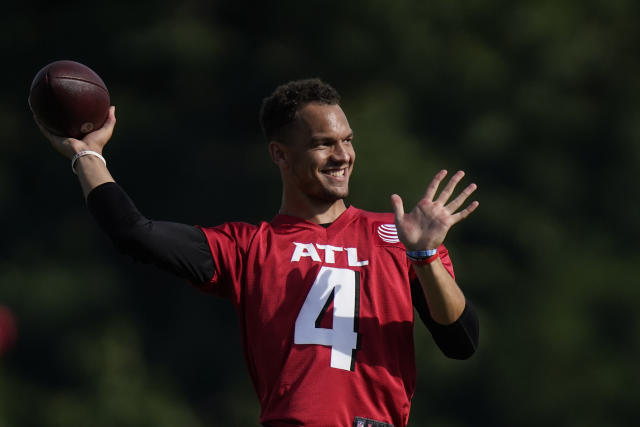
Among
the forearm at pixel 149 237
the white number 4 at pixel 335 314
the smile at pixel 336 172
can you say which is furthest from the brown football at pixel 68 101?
the white number 4 at pixel 335 314

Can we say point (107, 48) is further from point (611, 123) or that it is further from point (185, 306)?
point (611, 123)

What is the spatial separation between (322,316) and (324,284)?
117 millimetres

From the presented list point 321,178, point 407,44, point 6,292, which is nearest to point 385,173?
point 407,44

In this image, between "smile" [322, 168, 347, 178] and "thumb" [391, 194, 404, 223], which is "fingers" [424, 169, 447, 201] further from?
"smile" [322, 168, 347, 178]

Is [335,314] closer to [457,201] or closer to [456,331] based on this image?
[456,331]

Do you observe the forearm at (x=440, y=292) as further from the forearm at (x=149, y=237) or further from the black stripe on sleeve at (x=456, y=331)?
the forearm at (x=149, y=237)

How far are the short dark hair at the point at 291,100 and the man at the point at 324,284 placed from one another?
0.84ft

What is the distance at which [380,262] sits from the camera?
164 inches

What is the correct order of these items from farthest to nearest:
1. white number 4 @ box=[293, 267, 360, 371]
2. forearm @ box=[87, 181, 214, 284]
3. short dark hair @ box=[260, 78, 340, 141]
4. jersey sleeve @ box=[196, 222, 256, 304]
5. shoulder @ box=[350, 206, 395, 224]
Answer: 1. short dark hair @ box=[260, 78, 340, 141]
2. shoulder @ box=[350, 206, 395, 224]
3. jersey sleeve @ box=[196, 222, 256, 304]
4. white number 4 @ box=[293, 267, 360, 371]
5. forearm @ box=[87, 181, 214, 284]

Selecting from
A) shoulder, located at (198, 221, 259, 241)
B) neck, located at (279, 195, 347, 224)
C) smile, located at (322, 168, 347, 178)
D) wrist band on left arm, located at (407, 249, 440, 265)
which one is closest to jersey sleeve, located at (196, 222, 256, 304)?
shoulder, located at (198, 221, 259, 241)

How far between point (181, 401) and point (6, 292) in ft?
6.58

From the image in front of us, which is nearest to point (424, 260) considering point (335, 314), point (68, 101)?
point (335, 314)

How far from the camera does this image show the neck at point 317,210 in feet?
14.4

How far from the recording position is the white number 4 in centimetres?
398
